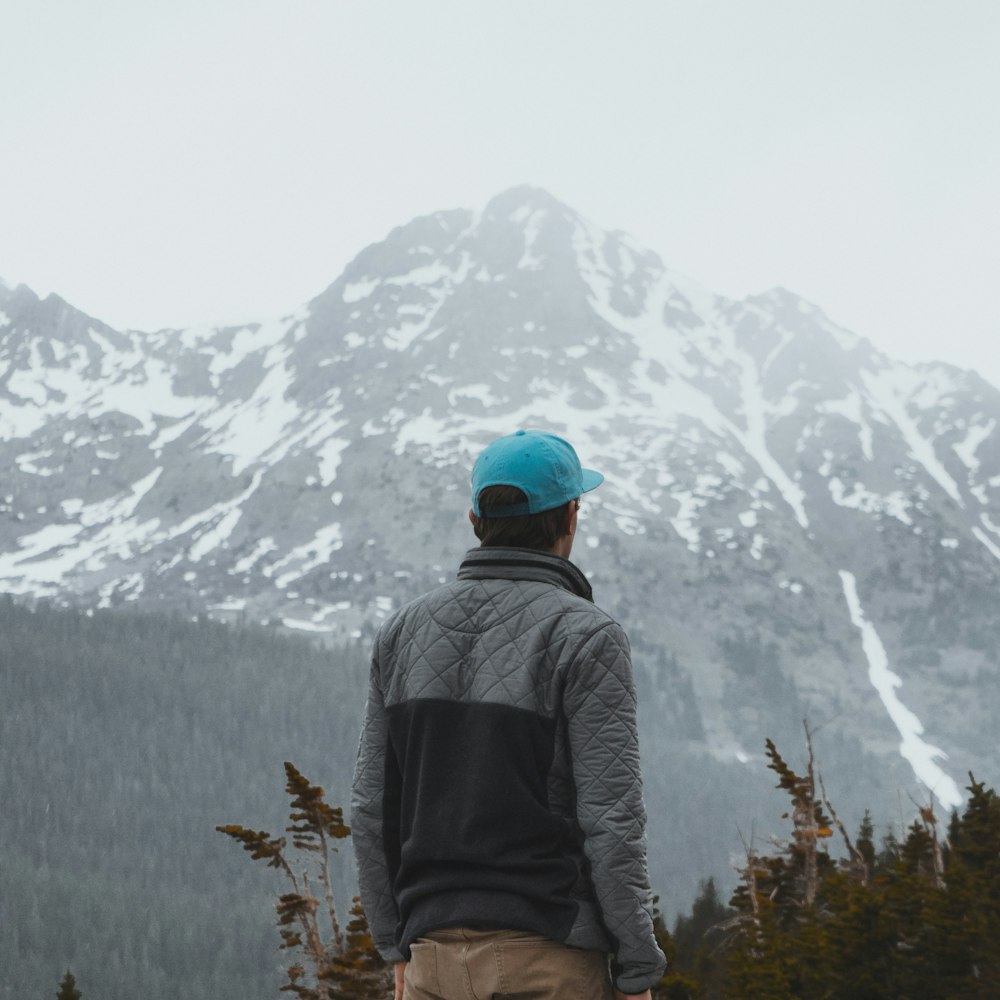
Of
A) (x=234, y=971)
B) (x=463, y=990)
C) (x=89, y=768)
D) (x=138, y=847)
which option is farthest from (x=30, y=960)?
(x=463, y=990)

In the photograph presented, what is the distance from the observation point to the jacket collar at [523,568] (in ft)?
15.8

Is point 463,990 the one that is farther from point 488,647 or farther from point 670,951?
point 670,951

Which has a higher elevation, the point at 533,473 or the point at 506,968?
the point at 533,473

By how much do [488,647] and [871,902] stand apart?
17.4 metres

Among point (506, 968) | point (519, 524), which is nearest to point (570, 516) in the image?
point (519, 524)

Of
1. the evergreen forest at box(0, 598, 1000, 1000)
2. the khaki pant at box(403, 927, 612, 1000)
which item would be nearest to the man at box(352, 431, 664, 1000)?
the khaki pant at box(403, 927, 612, 1000)

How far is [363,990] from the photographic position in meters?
18.9

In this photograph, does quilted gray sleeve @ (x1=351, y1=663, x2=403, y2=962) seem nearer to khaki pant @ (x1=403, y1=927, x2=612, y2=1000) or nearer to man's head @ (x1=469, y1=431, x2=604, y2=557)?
khaki pant @ (x1=403, y1=927, x2=612, y2=1000)

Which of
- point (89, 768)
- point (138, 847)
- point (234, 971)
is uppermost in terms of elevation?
point (89, 768)

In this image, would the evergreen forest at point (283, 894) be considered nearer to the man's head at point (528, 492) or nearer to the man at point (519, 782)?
the man at point (519, 782)

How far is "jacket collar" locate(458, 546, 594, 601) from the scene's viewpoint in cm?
480

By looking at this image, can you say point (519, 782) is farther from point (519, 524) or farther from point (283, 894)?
point (283, 894)

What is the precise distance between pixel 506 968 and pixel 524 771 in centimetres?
69

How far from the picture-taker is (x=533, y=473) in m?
4.84
